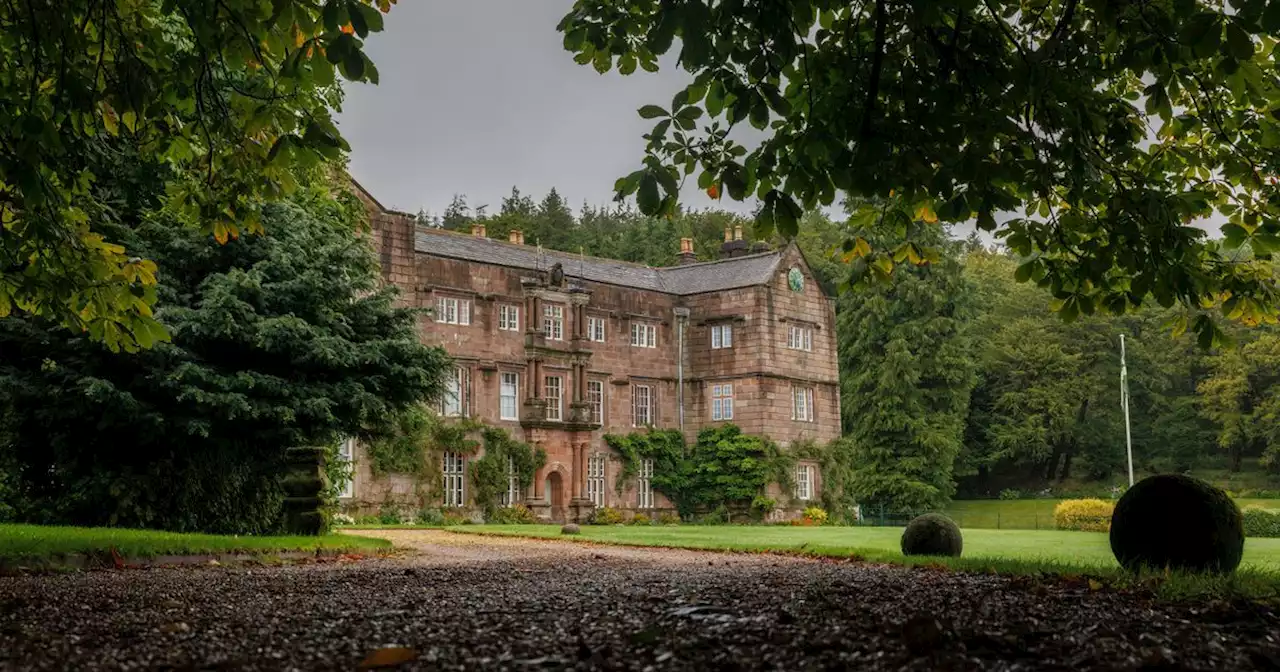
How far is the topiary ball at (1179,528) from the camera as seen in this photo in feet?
37.0

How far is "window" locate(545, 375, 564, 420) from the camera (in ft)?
141

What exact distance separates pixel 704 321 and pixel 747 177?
40.0 metres

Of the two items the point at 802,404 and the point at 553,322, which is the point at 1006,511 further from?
the point at 553,322

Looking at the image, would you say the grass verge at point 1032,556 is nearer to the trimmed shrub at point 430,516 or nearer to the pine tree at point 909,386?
the trimmed shrub at point 430,516

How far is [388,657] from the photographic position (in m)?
5.43

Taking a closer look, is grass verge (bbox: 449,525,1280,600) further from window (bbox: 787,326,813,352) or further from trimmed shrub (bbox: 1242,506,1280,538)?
window (bbox: 787,326,813,352)

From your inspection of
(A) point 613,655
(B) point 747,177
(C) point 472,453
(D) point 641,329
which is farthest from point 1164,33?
(D) point 641,329

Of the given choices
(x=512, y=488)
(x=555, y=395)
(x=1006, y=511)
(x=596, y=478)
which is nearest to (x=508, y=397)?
(x=555, y=395)

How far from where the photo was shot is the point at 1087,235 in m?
9.48

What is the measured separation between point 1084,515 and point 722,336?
15.2 metres

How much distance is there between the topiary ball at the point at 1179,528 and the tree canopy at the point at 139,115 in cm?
850

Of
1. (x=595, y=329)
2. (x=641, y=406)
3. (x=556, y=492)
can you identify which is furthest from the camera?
(x=641, y=406)

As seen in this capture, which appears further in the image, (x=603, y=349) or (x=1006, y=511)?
(x=1006, y=511)

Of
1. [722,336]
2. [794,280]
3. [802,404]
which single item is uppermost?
[794,280]
